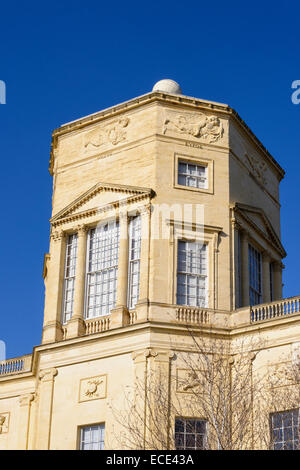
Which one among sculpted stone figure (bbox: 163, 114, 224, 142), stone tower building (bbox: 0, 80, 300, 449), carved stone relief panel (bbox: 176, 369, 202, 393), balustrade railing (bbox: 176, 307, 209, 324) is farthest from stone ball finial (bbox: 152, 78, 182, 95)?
carved stone relief panel (bbox: 176, 369, 202, 393)

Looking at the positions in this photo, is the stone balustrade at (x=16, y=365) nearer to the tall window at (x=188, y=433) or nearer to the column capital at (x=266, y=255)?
the tall window at (x=188, y=433)

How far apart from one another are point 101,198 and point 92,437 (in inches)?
336

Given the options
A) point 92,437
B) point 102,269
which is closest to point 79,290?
point 102,269

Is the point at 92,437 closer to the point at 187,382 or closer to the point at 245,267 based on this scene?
the point at 187,382

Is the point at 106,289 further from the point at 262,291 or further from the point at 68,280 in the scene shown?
the point at 262,291

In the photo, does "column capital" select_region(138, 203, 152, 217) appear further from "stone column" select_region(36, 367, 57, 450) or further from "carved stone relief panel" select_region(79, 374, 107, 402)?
"stone column" select_region(36, 367, 57, 450)

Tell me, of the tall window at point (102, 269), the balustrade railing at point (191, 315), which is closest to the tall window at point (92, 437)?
the tall window at point (102, 269)

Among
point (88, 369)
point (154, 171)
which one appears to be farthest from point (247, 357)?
point (154, 171)

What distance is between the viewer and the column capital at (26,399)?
3544 cm

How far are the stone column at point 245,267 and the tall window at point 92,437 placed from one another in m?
6.78

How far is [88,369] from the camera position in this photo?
102 ft

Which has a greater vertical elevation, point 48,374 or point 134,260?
point 134,260

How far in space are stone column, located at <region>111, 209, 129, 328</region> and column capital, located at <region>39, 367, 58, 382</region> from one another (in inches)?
98.9

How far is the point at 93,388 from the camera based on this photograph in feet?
101
